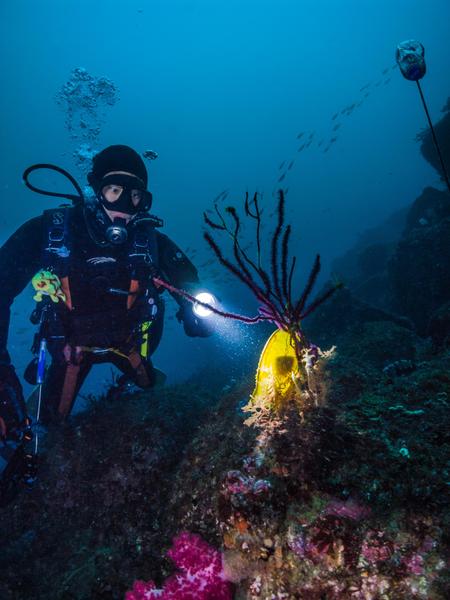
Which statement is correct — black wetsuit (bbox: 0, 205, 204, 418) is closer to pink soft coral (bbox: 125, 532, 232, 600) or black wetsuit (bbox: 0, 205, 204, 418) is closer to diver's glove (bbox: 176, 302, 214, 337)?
diver's glove (bbox: 176, 302, 214, 337)

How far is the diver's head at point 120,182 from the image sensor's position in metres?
4.98

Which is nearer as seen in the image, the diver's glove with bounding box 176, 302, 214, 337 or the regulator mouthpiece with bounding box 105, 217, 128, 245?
the regulator mouthpiece with bounding box 105, 217, 128, 245

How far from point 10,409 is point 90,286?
1.81 meters

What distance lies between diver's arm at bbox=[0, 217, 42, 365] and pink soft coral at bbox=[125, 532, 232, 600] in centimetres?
380

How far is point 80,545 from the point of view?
3016 mm

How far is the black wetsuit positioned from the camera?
4.41 meters

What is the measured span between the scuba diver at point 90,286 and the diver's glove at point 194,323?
→ 0.02m

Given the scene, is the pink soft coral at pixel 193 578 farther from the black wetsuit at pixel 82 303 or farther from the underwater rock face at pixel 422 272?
the underwater rock face at pixel 422 272

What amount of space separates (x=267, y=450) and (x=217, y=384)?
13089mm

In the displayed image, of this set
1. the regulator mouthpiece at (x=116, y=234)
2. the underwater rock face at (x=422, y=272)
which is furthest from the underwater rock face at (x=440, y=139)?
the regulator mouthpiece at (x=116, y=234)

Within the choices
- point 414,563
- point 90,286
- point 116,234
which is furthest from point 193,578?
point 116,234

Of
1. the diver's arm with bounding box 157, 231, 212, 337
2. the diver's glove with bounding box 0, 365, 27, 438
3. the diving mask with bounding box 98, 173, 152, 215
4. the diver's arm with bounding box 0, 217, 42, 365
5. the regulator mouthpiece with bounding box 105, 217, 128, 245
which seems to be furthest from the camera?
the diver's arm with bounding box 157, 231, 212, 337

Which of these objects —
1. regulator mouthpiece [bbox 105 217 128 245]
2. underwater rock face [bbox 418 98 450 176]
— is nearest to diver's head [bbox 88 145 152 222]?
regulator mouthpiece [bbox 105 217 128 245]

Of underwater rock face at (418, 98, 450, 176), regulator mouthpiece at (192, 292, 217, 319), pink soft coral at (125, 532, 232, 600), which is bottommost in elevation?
→ pink soft coral at (125, 532, 232, 600)
